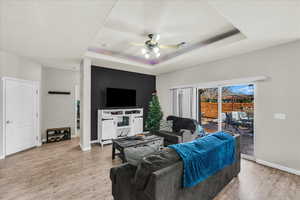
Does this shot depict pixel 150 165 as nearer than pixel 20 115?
Yes

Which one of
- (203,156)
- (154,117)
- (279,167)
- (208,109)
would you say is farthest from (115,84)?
(279,167)

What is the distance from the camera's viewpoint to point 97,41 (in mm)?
3502

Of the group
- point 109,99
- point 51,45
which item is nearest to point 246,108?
point 109,99

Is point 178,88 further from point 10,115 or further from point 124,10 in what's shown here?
point 10,115

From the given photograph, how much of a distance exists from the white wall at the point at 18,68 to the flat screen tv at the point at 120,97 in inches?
86.7

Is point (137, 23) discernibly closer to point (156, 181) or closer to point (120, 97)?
point (156, 181)

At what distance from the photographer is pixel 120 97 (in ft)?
16.9

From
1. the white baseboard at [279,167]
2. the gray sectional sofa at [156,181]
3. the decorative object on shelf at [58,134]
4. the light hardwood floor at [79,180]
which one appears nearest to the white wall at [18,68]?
the light hardwood floor at [79,180]

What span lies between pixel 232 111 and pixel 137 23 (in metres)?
3.34

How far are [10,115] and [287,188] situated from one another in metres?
6.14

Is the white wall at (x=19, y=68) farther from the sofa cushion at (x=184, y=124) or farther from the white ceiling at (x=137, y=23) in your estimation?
the sofa cushion at (x=184, y=124)

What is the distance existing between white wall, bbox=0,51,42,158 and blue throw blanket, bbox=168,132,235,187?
446cm

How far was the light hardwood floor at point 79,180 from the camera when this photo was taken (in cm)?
Answer: 210

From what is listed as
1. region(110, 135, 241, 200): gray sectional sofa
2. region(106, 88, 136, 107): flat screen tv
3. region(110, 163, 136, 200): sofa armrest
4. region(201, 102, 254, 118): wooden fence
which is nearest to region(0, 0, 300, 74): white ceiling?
region(201, 102, 254, 118): wooden fence
